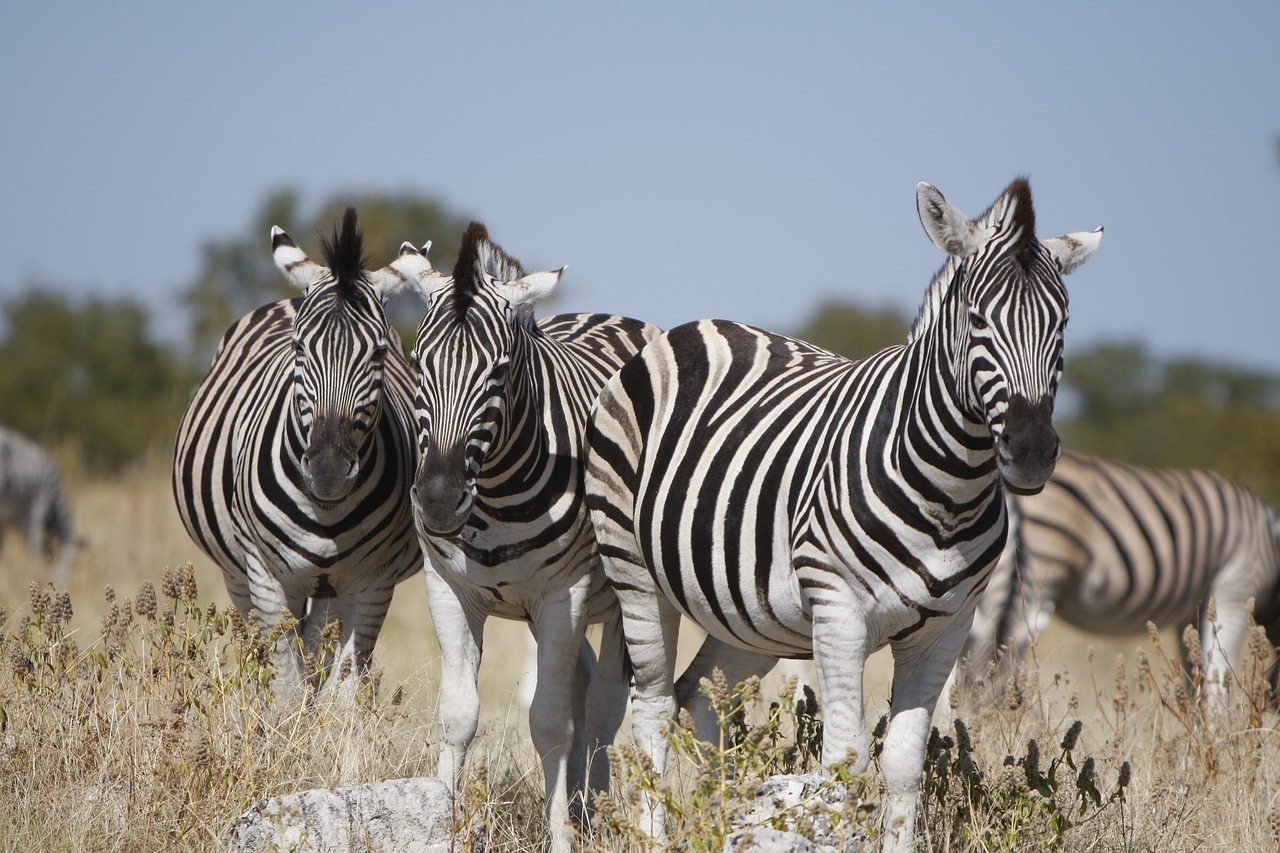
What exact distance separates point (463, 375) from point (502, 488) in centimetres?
55

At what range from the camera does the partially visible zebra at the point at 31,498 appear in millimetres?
14328

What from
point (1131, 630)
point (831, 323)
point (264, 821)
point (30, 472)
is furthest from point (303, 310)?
point (831, 323)

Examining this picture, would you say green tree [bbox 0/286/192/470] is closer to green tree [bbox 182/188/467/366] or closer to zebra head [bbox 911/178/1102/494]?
green tree [bbox 182/188/467/366]

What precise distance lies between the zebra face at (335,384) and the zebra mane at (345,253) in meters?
0.05

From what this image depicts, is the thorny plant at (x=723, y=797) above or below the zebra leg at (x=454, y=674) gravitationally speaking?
below

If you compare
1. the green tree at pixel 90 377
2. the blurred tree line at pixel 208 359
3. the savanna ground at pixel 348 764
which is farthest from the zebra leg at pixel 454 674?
the green tree at pixel 90 377

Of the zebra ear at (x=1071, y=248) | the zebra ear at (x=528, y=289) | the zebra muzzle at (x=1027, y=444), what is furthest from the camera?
the zebra ear at (x=528, y=289)

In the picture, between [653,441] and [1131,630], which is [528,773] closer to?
[653,441]

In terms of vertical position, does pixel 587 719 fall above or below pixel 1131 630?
below

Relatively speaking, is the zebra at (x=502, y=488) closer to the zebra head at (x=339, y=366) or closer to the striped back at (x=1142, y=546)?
the zebra head at (x=339, y=366)

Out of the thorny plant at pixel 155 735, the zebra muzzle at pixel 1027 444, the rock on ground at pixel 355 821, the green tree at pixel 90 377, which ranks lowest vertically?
the rock on ground at pixel 355 821

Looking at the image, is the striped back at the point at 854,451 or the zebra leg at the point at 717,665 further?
the zebra leg at the point at 717,665

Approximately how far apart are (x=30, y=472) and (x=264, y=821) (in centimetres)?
1225

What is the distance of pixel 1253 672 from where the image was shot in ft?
18.1
